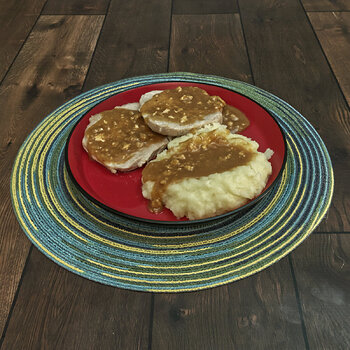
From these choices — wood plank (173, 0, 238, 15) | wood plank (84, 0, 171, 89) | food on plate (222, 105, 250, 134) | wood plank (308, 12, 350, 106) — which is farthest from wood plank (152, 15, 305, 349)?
wood plank (173, 0, 238, 15)

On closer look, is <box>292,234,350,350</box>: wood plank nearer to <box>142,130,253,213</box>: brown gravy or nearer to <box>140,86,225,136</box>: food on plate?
<box>142,130,253,213</box>: brown gravy

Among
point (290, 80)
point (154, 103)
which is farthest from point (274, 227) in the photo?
→ point (290, 80)

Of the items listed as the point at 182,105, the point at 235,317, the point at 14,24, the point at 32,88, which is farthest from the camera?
the point at 14,24

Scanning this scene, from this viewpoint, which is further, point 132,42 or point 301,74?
point 132,42

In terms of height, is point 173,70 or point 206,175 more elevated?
point 206,175

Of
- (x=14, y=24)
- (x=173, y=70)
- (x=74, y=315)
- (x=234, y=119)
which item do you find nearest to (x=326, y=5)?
(x=173, y=70)

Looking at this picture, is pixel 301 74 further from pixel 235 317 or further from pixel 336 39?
pixel 235 317

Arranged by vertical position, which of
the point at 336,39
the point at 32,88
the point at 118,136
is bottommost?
the point at 32,88
